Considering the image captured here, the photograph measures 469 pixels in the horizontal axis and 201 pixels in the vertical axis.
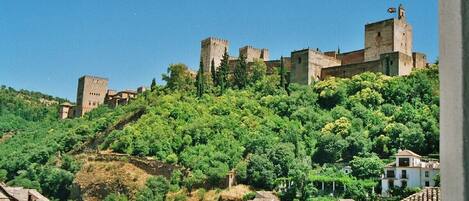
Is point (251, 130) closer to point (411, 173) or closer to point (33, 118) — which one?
point (411, 173)

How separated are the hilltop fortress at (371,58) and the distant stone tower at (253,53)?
435cm

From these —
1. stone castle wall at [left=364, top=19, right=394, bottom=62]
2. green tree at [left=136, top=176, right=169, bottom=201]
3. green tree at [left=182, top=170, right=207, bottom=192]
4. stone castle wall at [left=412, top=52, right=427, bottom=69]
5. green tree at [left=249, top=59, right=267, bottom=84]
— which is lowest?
green tree at [left=136, top=176, right=169, bottom=201]

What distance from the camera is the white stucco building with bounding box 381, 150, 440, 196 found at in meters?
37.5

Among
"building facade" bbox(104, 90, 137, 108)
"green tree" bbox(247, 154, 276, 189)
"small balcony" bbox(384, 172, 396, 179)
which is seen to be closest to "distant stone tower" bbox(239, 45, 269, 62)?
"building facade" bbox(104, 90, 137, 108)

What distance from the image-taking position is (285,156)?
43375 mm

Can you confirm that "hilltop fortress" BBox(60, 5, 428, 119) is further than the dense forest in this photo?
Yes

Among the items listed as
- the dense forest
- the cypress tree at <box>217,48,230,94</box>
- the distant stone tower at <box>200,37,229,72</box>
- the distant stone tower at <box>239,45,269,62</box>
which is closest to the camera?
the dense forest

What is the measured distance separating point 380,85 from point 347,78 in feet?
16.1

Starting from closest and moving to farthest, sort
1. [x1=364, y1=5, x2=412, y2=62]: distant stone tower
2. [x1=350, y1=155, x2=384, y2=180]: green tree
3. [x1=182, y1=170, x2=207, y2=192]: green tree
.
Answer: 1. [x1=350, y1=155, x2=384, y2=180]: green tree
2. [x1=182, y1=170, x2=207, y2=192]: green tree
3. [x1=364, y1=5, x2=412, y2=62]: distant stone tower

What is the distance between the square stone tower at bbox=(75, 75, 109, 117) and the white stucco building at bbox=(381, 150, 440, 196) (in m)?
47.0

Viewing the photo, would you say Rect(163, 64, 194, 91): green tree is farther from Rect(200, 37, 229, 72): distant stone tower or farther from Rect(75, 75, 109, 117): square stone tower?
Rect(75, 75, 109, 117): square stone tower

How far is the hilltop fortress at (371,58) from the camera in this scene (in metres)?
53.6

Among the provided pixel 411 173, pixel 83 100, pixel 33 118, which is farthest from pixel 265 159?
pixel 33 118

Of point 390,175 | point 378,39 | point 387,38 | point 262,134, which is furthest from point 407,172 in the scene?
point 378,39
